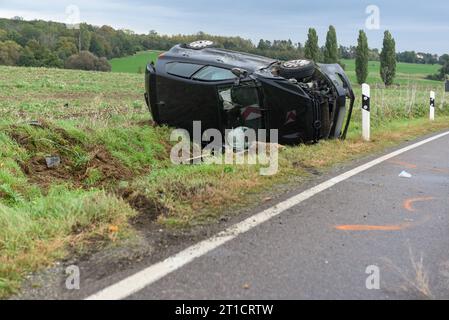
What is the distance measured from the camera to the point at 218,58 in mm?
8922

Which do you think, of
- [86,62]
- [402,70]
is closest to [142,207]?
[86,62]

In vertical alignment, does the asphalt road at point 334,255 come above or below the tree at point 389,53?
below

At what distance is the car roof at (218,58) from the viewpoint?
8.70 meters

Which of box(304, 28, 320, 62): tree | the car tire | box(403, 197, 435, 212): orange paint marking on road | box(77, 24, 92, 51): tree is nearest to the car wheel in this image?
the car tire

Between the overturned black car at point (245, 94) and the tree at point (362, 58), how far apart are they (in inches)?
2486

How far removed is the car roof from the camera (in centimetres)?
870

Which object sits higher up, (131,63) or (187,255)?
(131,63)

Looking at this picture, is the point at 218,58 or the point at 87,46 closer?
the point at 218,58

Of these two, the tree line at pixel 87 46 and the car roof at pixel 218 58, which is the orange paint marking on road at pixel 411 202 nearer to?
the car roof at pixel 218 58

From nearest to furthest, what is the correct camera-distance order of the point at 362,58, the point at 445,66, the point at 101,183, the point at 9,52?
the point at 101,183 < the point at 9,52 < the point at 362,58 < the point at 445,66

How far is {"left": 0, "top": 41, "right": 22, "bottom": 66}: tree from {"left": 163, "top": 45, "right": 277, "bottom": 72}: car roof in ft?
181

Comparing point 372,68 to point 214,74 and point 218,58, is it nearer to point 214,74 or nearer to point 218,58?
point 218,58

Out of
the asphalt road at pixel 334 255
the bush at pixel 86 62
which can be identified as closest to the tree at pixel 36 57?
the bush at pixel 86 62

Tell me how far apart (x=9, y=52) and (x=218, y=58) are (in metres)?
56.8
